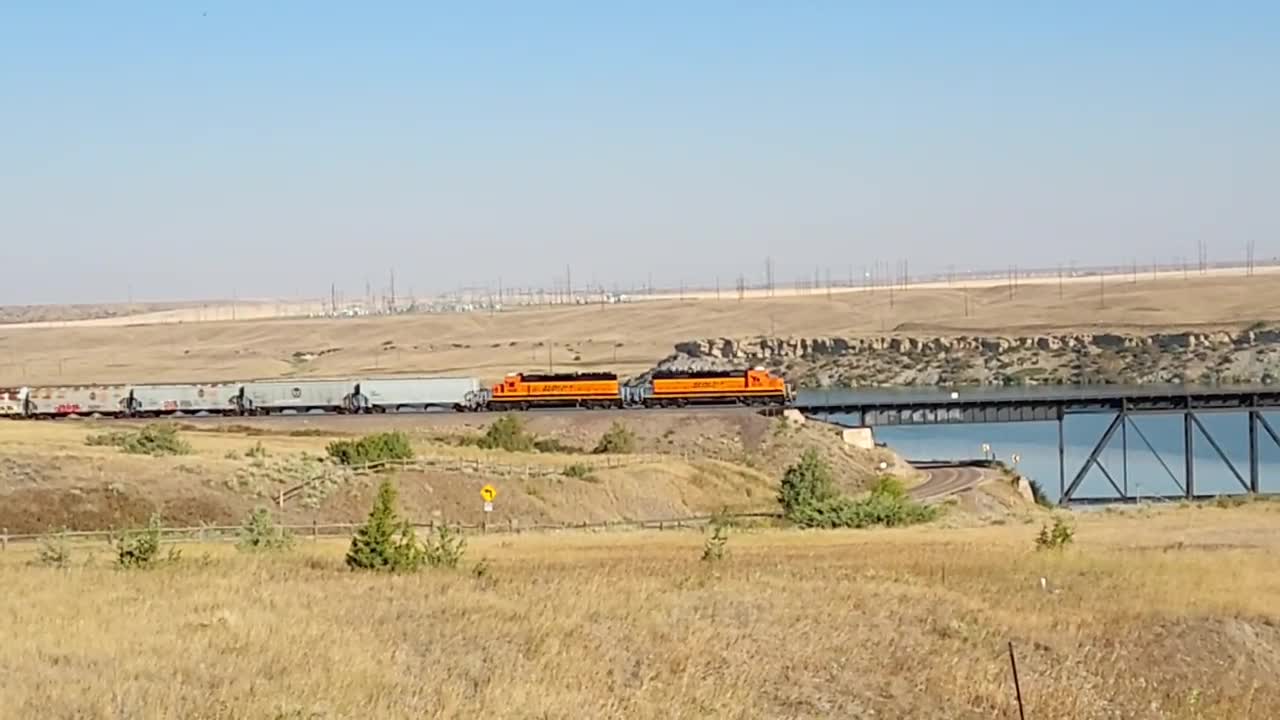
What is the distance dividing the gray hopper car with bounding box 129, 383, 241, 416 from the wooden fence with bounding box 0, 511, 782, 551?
145ft

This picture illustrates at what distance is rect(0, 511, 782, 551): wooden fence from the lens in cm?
3756

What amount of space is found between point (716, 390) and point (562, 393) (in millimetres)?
9179

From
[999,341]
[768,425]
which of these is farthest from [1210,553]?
[999,341]

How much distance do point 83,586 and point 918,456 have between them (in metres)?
94.0

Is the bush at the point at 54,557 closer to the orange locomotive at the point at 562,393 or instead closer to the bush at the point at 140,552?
the bush at the point at 140,552

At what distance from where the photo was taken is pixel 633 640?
15445 millimetres

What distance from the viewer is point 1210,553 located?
113 ft

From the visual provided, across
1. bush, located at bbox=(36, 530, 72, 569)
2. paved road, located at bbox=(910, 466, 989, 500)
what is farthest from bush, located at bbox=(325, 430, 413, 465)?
bush, located at bbox=(36, 530, 72, 569)

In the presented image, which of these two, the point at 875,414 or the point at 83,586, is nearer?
the point at 83,586

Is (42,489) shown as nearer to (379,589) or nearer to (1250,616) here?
(379,589)

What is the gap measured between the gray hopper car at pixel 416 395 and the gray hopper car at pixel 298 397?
2.81 ft

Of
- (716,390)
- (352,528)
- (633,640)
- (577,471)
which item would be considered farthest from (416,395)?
(633,640)

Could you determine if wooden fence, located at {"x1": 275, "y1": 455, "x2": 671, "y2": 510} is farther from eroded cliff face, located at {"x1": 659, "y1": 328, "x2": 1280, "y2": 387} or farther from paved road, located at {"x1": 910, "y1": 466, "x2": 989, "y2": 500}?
eroded cliff face, located at {"x1": 659, "y1": 328, "x2": 1280, "y2": 387}

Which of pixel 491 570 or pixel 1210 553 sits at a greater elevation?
pixel 491 570
